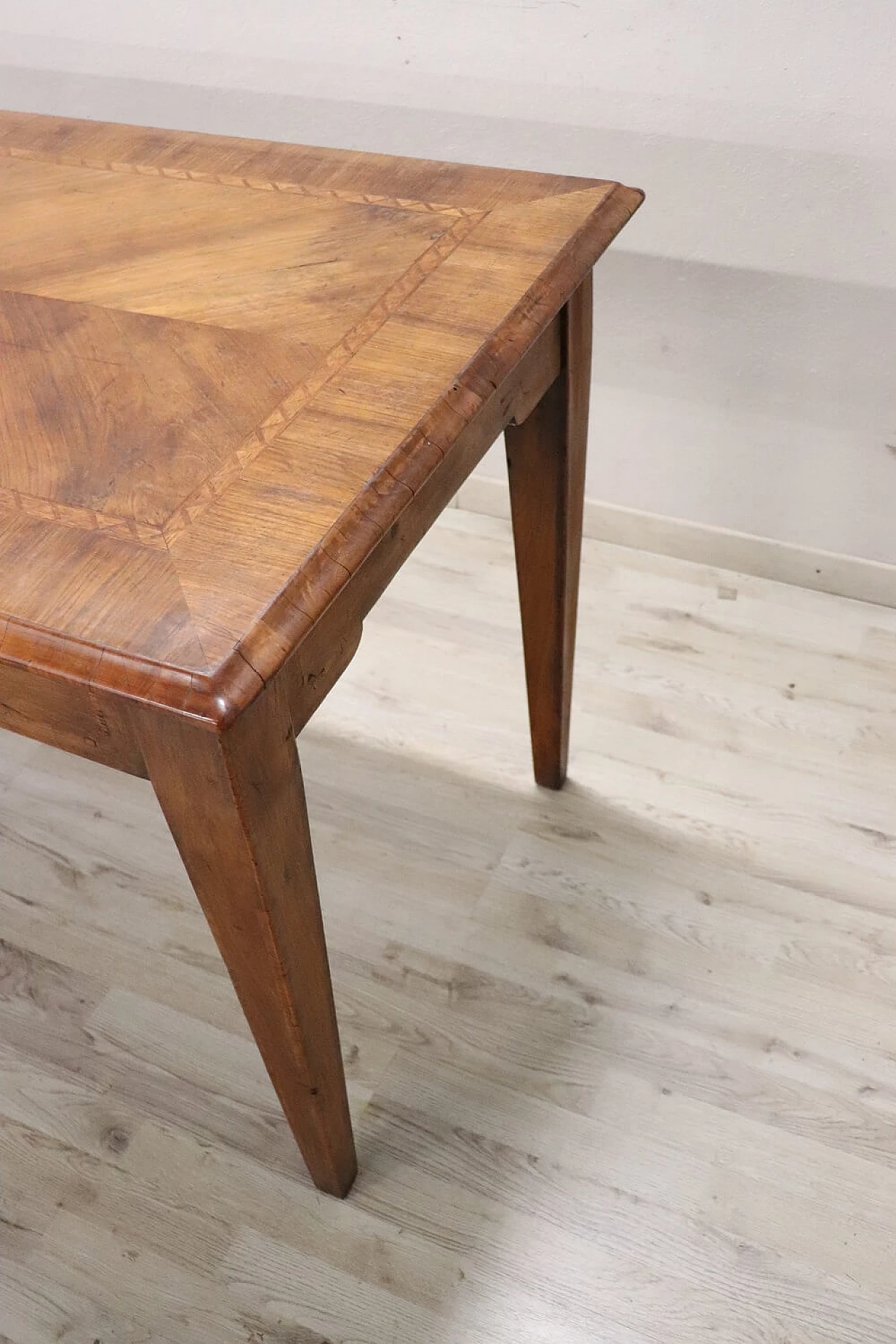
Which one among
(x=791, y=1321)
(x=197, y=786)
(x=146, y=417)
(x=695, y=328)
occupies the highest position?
(x=146, y=417)

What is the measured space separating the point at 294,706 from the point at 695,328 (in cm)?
101

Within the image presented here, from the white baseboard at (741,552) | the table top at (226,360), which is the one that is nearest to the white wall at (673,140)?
the white baseboard at (741,552)

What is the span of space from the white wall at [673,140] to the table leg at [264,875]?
99 centimetres

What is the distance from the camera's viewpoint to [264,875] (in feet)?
2.50

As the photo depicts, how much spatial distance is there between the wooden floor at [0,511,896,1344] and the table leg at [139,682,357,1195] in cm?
18

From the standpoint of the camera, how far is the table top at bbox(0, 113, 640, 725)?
701 mm

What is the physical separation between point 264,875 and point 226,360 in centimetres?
40

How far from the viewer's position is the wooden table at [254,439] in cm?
70

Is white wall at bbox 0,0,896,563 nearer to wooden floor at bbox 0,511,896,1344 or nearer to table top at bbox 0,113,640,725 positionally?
wooden floor at bbox 0,511,896,1344

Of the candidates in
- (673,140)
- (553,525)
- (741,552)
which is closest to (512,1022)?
(553,525)

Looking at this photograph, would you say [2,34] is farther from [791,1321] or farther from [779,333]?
[791,1321]

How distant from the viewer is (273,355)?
89 centimetres

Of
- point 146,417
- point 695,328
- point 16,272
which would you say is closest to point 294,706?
point 146,417

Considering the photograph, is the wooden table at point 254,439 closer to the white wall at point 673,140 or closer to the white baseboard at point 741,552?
the white wall at point 673,140
